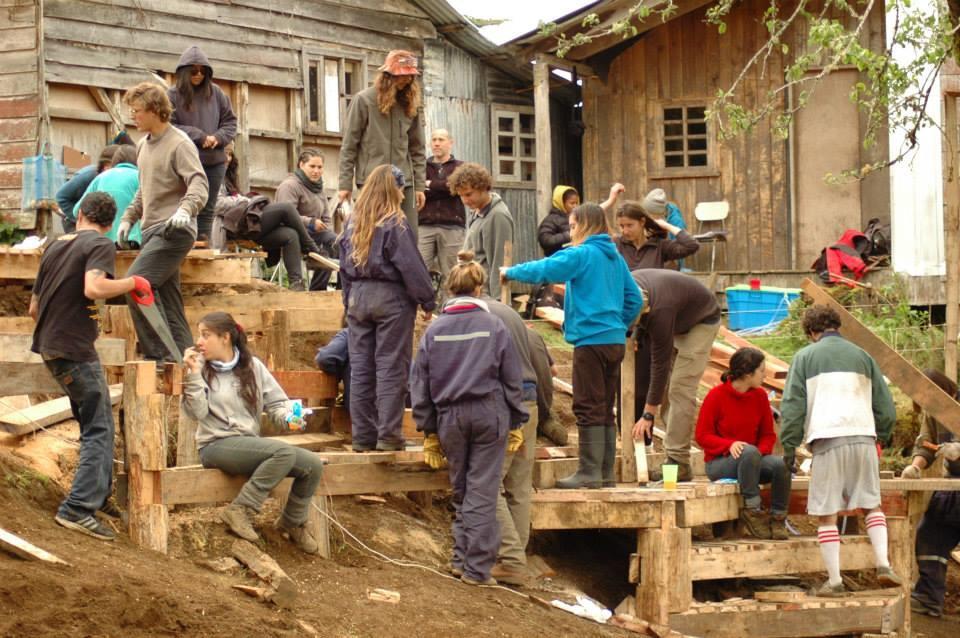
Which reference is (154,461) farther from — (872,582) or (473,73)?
(473,73)

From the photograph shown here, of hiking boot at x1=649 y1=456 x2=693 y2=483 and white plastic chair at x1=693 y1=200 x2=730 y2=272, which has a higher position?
white plastic chair at x1=693 y1=200 x2=730 y2=272

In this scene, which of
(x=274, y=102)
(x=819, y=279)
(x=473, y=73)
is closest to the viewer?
(x=819, y=279)

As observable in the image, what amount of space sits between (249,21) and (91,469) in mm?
12900

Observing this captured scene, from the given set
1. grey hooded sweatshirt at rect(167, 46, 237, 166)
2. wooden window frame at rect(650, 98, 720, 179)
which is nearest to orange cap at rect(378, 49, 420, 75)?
grey hooded sweatshirt at rect(167, 46, 237, 166)

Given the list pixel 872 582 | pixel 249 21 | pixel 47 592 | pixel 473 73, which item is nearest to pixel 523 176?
pixel 473 73

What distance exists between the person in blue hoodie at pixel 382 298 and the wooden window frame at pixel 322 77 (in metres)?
11.4

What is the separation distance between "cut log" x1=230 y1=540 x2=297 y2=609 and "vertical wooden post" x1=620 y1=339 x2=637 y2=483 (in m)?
2.89

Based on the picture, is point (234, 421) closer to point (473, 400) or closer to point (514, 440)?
point (473, 400)

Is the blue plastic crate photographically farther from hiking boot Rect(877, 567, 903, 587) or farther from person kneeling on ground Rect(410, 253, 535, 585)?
person kneeling on ground Rect(410, 253, 535, 585)

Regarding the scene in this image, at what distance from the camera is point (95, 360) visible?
7.74 meters

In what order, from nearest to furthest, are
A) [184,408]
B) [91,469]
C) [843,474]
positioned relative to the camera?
[91,469] < [184,408] < [843,474]

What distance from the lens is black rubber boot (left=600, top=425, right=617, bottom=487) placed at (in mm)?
9336

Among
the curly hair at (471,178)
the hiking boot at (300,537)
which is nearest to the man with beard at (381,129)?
the curly hair at (471,178)

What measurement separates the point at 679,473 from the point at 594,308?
5.66ft
